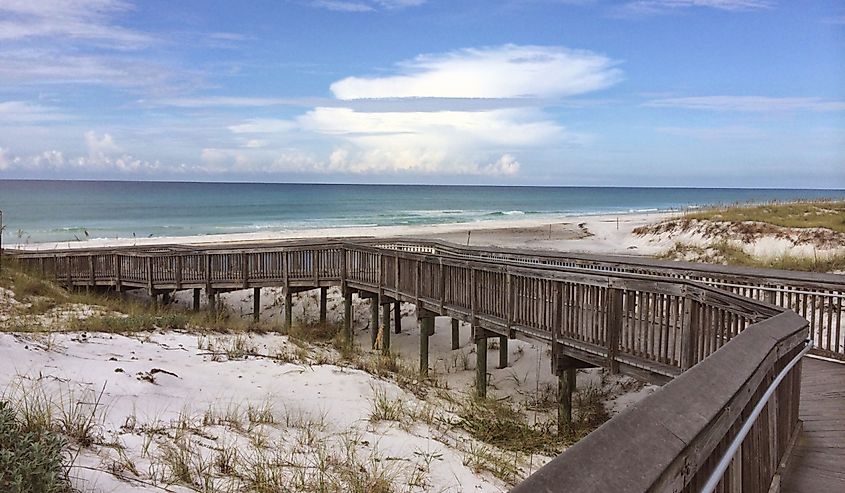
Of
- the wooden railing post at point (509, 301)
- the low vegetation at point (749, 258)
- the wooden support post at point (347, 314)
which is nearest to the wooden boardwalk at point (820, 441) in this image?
the wooden railing post at point (509, 301)

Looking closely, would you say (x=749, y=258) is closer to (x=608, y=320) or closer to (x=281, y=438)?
(x=608, y=320)

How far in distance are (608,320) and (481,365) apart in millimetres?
3580

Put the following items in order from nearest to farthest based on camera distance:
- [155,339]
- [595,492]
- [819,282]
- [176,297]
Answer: [595,492], [819,282], [155,339], [176,297]

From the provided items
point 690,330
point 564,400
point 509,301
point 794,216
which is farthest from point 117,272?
point 794,216

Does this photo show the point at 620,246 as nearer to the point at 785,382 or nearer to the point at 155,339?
the point at 155,339

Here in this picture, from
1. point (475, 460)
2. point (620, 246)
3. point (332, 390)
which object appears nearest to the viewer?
point (475, 460)

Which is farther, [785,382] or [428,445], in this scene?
[428,445]

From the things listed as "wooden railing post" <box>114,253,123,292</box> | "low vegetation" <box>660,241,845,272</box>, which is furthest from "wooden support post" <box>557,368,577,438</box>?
"wooden railing post" <box>114,253,123,292</box>

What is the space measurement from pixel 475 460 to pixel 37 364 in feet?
16.3

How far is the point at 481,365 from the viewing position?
475 inches

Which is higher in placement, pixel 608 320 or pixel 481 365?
pixel 608 320

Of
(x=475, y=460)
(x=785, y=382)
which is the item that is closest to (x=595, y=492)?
(x=785, y=382)

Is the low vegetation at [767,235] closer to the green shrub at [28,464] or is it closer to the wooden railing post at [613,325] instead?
the wooden railing post at [613,325]

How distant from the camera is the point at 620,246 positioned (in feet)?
103
